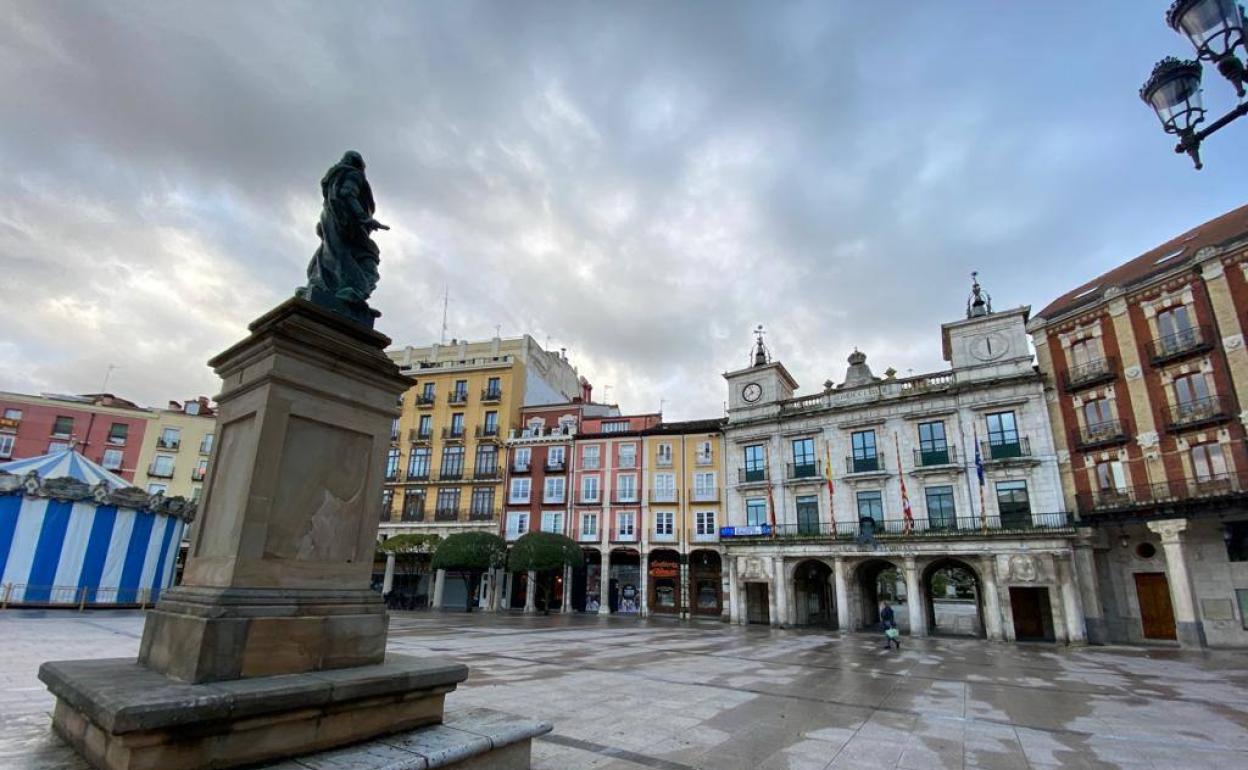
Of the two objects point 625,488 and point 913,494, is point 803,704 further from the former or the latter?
point 625,488

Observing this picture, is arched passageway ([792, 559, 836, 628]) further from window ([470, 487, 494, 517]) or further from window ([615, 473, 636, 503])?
window ([470, 487, 494, 517])

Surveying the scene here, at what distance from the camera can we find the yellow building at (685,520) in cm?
3697

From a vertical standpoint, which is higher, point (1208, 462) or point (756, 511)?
point (1208, 462)

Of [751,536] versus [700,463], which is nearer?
[751,536]

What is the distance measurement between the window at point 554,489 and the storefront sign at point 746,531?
11971 mm

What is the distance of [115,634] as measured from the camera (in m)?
14.9

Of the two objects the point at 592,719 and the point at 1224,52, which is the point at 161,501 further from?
the point at 1224,52

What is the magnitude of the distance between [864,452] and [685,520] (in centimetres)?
1196

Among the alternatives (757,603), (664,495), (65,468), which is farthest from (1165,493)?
(65,468)

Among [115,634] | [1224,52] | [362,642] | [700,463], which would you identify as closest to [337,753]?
[362,642]

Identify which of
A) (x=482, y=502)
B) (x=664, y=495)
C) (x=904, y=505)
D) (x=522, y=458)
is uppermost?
(x=522, y=458)

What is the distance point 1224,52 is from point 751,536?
30838 millimetres

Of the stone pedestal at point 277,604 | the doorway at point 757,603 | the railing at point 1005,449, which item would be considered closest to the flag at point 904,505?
the railing at point 1005,449

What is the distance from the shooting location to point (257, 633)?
391 cm
